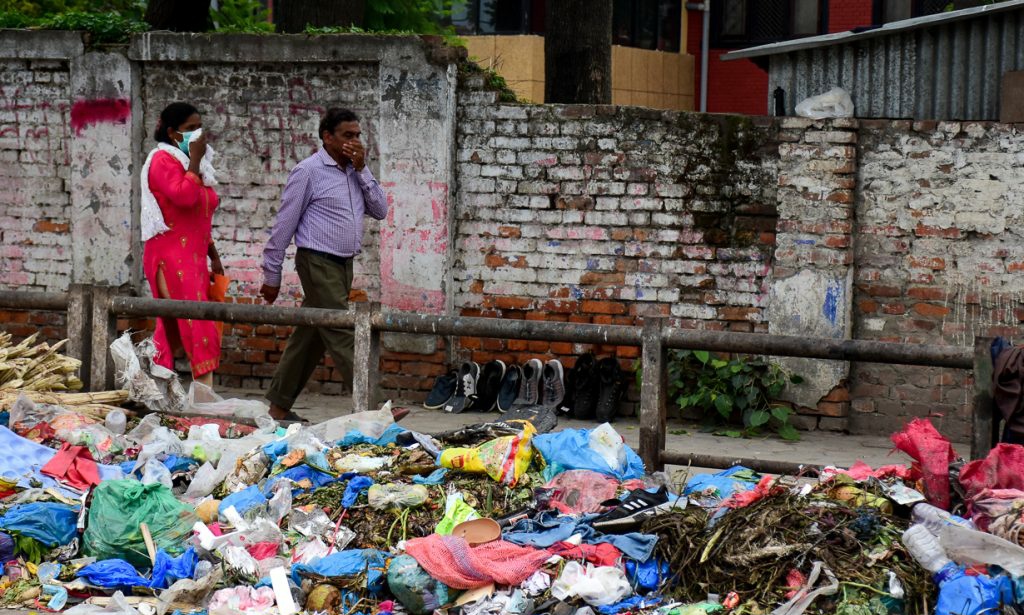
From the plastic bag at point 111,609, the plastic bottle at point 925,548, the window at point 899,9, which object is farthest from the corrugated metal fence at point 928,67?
the window at point 899,9

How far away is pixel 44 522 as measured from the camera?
5.48 metres

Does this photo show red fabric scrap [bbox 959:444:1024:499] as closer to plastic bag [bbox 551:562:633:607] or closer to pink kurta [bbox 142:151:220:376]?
plastic bag [bbox 551:562:633:607]

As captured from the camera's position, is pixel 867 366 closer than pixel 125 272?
Yes

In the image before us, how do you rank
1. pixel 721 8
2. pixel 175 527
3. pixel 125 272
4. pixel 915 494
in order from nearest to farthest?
pixel 915 494
pixel 175 527
pixel 125 272
pixel 721 8

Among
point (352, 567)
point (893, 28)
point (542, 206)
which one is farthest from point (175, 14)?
point (352, 567)

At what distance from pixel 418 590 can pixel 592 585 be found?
2.05 ft

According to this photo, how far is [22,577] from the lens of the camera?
5281mm

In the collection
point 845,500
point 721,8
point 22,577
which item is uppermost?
point 721,8

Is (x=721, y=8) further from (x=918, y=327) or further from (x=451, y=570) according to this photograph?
(x=451, y=570)

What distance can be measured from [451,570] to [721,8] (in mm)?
14224

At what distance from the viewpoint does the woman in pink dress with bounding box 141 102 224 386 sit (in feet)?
25.9

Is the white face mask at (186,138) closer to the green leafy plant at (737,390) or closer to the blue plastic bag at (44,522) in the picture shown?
the blue plastic bag at (44,522)

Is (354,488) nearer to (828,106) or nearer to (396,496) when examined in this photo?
(396,496)

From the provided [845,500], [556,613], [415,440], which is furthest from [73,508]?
[845,500]
